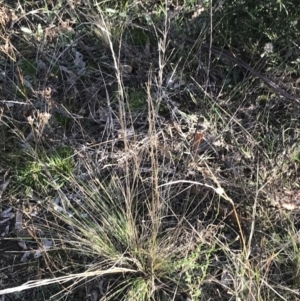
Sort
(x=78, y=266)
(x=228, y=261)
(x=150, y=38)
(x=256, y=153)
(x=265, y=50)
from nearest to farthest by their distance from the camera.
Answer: (x=228, y=261) < (x=78, y=266) < (x=256, y=153) < (x=265, y=50) < (x=150, y=38)

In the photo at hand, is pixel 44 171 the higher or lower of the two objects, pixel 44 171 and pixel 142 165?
the lower

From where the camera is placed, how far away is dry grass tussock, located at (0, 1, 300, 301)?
87.4 inches

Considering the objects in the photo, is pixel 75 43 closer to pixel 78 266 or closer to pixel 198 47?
pixel 198 47

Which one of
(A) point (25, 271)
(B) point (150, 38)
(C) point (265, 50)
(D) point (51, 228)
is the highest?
(C) point (265, 50)

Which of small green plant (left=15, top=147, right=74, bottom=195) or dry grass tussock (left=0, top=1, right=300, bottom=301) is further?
small green plant (left=15, top=147, right=74, bottom=195)

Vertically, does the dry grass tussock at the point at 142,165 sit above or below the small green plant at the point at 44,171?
above

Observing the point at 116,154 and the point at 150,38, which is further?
the point at 150,38

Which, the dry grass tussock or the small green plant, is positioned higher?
the dry grass tussock

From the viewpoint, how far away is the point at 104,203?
2293mm

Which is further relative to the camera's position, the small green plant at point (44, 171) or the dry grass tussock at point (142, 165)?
the small green plant at point (44, 171)

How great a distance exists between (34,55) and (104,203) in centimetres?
110

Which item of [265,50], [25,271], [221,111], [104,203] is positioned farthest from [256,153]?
[25,271]

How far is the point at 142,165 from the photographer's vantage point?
2.55 metres

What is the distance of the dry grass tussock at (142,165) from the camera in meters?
2.22
